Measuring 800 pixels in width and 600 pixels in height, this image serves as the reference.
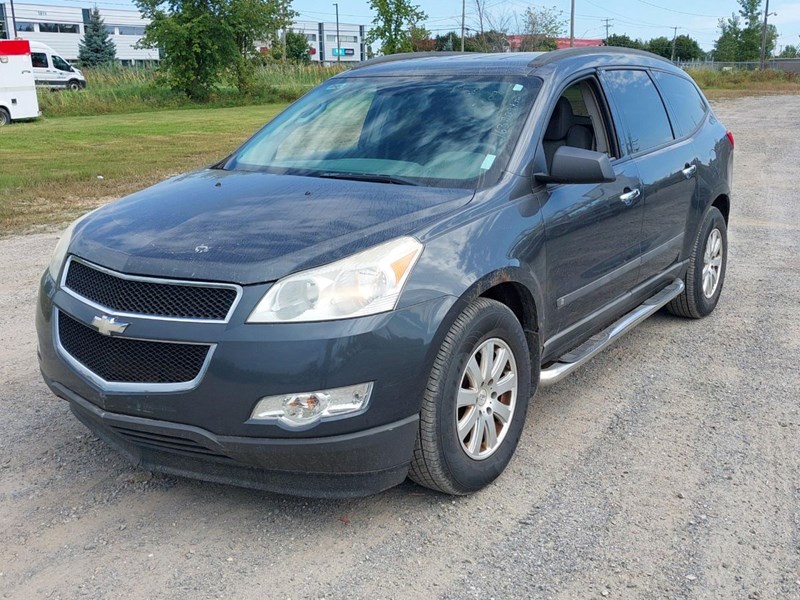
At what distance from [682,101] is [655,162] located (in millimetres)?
1048

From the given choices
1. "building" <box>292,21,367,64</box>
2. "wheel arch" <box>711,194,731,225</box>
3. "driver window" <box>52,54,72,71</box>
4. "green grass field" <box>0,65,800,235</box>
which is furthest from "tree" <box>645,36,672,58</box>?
"wheel arch" <box>711,194,731,225</box>

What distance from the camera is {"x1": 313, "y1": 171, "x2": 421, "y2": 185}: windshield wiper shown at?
3.88m

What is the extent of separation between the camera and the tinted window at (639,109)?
15.8 ft

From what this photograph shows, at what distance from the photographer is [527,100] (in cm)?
414

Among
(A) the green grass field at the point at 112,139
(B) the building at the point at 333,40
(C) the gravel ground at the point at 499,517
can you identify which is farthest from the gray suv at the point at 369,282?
(B) the building at the point at 333,40

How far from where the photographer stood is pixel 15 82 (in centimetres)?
2591

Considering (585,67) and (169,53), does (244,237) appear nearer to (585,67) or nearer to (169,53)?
(585,67)

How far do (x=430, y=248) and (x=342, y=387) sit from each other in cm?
67

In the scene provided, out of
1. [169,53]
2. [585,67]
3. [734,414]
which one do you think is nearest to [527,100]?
[585,67]

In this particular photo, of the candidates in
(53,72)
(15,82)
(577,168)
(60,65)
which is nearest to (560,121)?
(577,168)

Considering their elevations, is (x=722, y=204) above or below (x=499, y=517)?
above

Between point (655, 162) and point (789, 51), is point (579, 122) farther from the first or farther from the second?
point (789, 51)

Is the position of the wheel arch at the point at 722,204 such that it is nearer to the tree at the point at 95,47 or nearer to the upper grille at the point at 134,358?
the upper grille at the point at 134,358

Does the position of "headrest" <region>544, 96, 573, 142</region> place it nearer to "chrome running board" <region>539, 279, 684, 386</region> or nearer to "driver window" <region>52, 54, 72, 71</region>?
"chrome running board" <region>539, 279, 684, 386</region>
